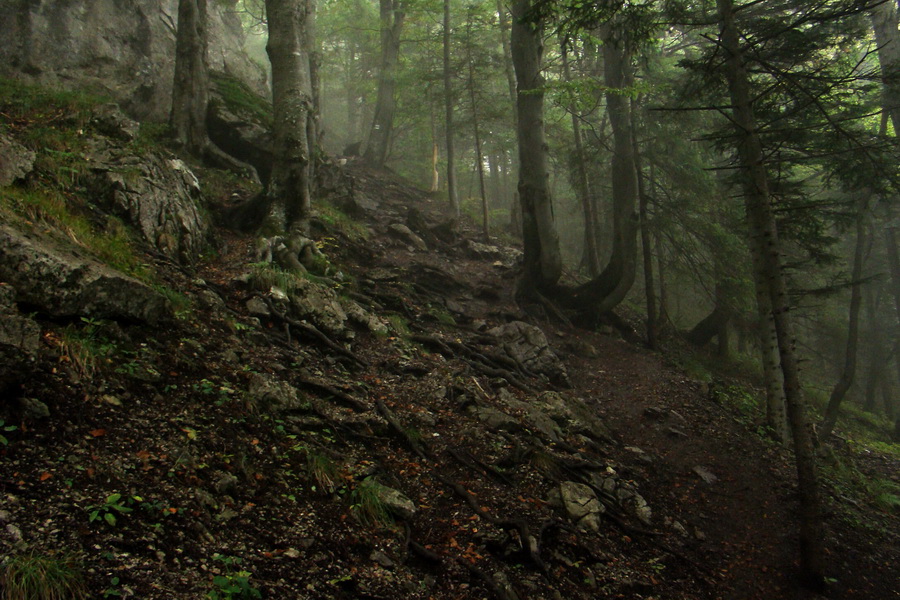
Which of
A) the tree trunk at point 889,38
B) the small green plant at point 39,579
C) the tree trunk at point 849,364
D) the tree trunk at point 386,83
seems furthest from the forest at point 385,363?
the tree trunk at point 386,83

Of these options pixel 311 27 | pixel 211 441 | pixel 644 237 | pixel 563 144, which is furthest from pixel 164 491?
pixel 563 144

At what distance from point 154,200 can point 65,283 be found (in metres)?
2.93

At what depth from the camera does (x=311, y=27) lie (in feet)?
50.1

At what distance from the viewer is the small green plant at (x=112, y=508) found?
2.80 m

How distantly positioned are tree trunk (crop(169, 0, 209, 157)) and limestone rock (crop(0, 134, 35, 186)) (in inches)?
193

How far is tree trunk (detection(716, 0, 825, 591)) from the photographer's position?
5688 mm

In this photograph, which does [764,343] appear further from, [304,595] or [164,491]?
[164,491]

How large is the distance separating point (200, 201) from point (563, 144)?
14.6 metres

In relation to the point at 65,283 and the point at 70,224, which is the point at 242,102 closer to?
the point at 70,224

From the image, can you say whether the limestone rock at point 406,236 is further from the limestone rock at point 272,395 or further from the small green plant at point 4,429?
the small green plant at point 4,429

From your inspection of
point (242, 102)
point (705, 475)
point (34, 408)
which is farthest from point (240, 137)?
point (705, 475)

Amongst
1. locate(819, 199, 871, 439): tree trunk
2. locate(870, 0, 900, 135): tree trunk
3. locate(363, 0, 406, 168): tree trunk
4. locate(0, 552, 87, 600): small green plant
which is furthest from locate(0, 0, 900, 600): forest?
locate(363, 0, 406, 168): tree trunk

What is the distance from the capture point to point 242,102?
468 inches

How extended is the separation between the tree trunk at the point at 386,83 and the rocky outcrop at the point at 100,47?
33.6 ft
